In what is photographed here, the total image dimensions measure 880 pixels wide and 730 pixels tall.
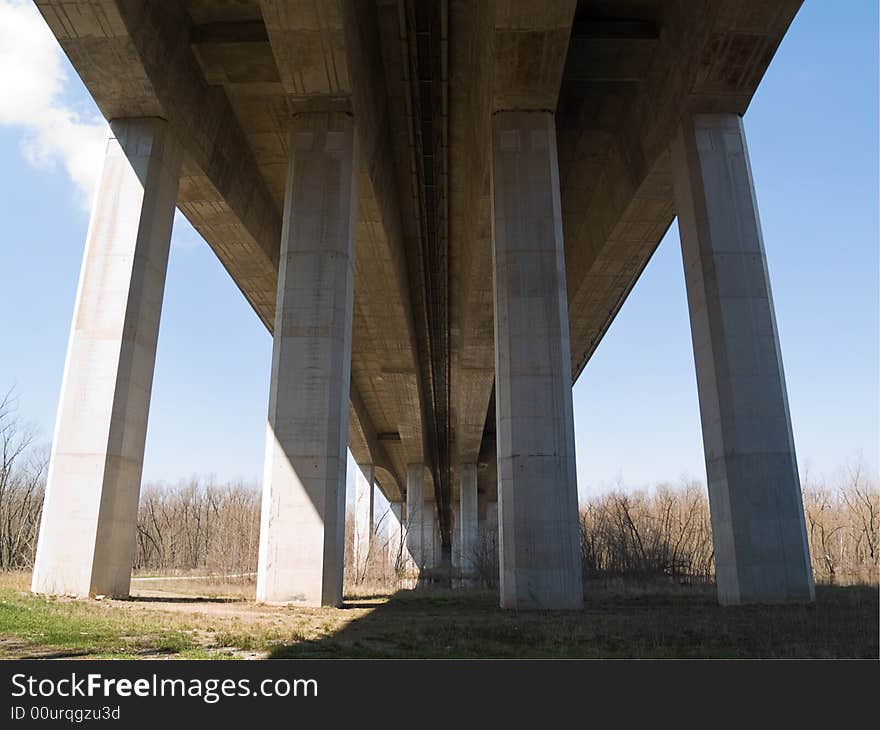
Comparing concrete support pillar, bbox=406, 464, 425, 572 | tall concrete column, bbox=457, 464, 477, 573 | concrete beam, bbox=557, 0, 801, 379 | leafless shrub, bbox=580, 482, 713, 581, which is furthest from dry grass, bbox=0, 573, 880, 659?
tall concrete column, bbox=457, 464, 477, 573

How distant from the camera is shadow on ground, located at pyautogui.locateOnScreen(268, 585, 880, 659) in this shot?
6.76m

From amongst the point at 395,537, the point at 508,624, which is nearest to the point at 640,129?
the point at 508,624

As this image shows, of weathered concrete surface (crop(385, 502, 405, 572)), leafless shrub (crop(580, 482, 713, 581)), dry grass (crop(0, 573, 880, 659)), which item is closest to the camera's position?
dry grass (crop(0, 573, 880, 659))

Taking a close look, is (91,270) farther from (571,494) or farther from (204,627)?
(571,494)

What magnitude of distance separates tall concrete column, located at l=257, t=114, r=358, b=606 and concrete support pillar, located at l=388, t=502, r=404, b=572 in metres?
17.9

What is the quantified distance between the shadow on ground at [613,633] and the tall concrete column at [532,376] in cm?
118

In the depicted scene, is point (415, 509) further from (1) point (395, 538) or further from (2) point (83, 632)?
(2) point (83, 632)

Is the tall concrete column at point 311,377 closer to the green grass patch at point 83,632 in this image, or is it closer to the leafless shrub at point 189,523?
the green grass patch at point 83,632

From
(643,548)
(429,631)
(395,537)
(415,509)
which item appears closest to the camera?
(429,631)

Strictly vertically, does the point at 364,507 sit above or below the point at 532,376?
above

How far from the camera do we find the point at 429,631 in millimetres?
8625

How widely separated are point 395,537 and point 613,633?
45.2m

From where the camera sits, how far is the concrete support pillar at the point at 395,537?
109 feet

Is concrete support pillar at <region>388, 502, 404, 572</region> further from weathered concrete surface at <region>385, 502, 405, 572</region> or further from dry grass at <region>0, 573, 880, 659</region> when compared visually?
dry grass at <region>0, 573, 880, 659</region>
